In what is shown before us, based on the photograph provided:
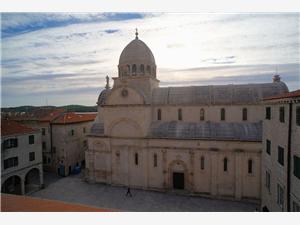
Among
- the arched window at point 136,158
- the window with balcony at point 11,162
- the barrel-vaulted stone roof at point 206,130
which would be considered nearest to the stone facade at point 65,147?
the window with balcony at point 11,162

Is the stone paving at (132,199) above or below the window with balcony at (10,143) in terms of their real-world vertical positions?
below

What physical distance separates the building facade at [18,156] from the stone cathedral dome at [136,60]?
11.1m

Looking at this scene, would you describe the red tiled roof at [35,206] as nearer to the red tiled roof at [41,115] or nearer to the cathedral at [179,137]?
the cathedral at [179,137]

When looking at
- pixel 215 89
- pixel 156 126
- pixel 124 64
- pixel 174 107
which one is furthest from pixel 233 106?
pixel 124 64

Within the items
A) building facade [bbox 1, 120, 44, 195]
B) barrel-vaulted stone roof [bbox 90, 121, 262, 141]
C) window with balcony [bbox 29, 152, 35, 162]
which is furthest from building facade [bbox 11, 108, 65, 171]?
barrel-vaulted stone roof [bbox 90, 121, 262, 141]

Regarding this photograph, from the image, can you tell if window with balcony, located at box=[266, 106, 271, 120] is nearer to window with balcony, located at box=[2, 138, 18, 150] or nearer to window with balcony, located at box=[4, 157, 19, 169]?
window with balcony, located at box=[2, 138, 18, 150]

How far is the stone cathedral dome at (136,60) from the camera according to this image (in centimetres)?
2225

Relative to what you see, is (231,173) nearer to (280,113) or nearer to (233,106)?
(233,106)

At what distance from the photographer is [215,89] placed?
20234 mm

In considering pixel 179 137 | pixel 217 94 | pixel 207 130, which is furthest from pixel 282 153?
pixel 217 94

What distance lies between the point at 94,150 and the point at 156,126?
7.03m

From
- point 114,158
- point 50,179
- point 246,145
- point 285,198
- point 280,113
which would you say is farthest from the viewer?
point 50,179

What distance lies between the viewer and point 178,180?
1869 cm

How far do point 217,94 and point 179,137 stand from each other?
5742 millimetres
